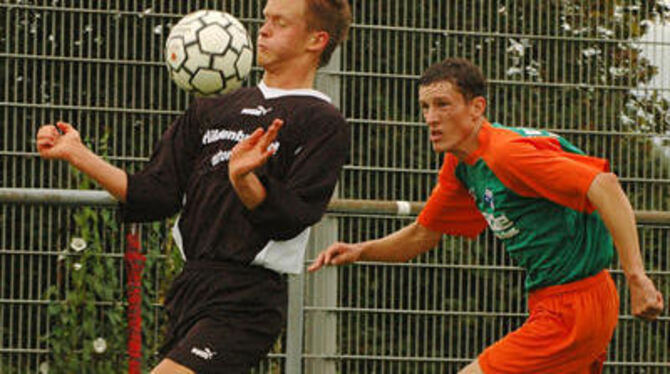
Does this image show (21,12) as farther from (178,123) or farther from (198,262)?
(198,262)

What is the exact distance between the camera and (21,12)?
705 cm

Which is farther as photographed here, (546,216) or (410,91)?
(410,91)

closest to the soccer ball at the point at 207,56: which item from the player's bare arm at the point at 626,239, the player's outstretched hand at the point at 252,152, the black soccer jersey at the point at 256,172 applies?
the black soccer jersey at the point at 256,172

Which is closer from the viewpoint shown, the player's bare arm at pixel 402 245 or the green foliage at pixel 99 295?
the player's bare arm at pixel 402 245

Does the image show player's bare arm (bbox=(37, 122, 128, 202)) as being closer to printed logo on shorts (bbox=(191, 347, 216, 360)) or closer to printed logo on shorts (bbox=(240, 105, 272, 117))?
printed logo on shorts (bbox=(240, 105, 272, 117))

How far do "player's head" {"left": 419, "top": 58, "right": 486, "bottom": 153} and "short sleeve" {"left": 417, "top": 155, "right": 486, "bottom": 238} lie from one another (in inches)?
10.2

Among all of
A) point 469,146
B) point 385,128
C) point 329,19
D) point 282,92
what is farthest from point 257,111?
point 385,128

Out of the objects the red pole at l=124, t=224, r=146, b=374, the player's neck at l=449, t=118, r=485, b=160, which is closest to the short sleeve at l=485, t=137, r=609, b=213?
the player's neck at l=449, t=118, r=485, b=160

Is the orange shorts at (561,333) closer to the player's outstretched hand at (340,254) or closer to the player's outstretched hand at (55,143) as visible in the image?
the player's outstretched hand at (340,254)

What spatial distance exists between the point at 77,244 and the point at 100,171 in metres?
2.34

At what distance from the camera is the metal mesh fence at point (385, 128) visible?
686 centimetres

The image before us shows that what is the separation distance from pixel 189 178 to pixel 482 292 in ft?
9.82

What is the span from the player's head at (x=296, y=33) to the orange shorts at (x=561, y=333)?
4.20ft

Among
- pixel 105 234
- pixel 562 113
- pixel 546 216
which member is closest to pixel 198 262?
pixel 546 216
